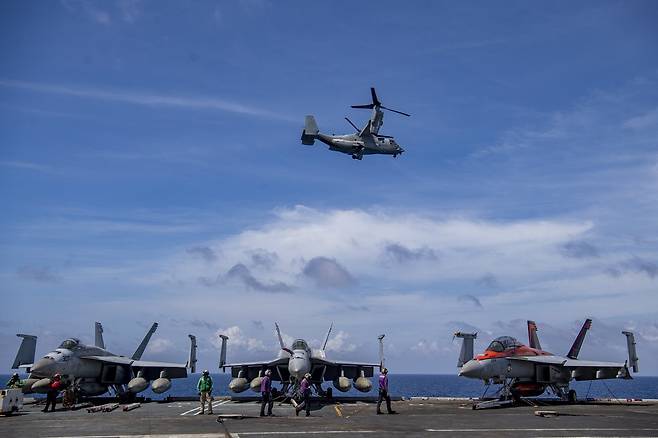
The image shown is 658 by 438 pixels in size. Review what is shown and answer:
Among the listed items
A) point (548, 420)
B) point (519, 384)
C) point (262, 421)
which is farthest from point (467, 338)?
point (262, 421)

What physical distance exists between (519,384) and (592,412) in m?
6.82

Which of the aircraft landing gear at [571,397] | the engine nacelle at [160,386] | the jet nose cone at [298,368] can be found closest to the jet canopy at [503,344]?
the aircraft landing gear at [571,397]

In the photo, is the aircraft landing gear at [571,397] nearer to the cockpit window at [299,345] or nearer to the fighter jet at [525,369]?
the fighter jet at [525,369]

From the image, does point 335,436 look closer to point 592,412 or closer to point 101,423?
point 101,423

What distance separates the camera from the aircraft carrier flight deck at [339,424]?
16.5m

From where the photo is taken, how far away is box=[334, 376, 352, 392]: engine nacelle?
34.7m

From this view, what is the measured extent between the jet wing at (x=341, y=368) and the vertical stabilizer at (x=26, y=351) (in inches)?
770

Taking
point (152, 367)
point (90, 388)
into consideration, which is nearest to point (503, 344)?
point (152, 367)

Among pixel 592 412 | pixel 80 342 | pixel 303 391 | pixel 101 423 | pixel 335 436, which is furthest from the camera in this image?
pixel 80 342

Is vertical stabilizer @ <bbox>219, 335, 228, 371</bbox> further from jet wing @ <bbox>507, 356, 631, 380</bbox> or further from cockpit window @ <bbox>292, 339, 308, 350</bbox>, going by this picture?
jet wing @ <bbox>507, 356, 631, 380</bbox>

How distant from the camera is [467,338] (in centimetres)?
3259

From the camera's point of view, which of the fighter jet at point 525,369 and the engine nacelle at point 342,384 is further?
the engine nacelle at point 342,384

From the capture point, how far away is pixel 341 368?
125 ft

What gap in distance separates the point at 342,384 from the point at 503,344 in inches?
425
